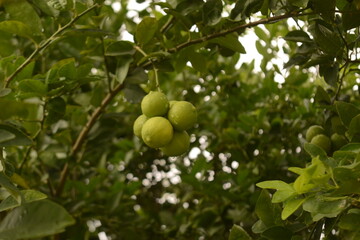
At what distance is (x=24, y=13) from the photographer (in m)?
1.46

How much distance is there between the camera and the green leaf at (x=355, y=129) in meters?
1.19

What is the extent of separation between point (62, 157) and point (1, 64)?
0.77m

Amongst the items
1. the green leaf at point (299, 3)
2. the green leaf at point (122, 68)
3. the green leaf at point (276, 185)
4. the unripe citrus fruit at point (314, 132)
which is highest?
the green leaf at point (299, 3)

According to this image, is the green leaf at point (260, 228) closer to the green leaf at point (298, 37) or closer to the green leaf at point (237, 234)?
the green leaf at point (237, 234)

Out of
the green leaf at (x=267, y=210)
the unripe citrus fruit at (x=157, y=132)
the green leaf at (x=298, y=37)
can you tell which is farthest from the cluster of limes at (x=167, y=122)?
the green leaf at (x=298, y=37)

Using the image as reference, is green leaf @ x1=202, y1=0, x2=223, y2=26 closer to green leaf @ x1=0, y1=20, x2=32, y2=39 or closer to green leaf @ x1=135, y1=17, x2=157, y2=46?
green leaf @ x1=135, y1=17, x2=157, y2=46

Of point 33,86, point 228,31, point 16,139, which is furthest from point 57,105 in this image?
point 228,31

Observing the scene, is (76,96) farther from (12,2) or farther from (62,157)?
(12,2)

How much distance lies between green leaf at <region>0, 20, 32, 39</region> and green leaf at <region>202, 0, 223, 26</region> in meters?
0.52

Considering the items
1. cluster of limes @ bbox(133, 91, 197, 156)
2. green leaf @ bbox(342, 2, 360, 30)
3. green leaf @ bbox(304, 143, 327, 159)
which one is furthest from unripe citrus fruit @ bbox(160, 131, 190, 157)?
green leaf @ bbox(342, 2, 360, 30)

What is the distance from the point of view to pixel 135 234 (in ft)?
7.89

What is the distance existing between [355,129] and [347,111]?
68 mm

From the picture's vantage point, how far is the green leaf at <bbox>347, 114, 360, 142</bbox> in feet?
3.91

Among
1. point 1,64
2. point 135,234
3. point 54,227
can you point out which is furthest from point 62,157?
point 54,227
